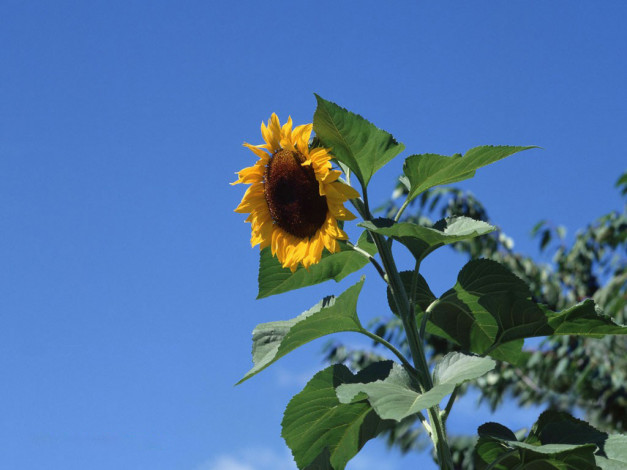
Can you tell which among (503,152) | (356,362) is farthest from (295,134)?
(356,362)

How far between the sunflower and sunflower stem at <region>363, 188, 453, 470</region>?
82 millimetres

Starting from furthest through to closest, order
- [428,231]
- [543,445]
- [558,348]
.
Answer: [558,348] < [543,445] < [428,231]

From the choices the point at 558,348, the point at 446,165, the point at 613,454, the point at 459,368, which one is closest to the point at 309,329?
the point at 459,368

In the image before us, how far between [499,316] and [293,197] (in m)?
0.50

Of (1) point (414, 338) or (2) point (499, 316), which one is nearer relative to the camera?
(1) point (414, 338)

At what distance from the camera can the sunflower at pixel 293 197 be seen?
4.64 feet

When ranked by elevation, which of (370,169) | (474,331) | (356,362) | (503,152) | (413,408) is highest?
(356,362)

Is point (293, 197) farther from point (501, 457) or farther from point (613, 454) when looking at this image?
point (613, 454)

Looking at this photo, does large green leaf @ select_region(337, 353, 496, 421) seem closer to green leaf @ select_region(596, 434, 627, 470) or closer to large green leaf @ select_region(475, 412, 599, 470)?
large green leaf @ select_region(475, 412, 599, 470)

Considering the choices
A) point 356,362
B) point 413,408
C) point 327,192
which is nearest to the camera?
point 413,408

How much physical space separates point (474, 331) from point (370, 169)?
464 mm

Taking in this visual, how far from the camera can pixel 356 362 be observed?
786 centimetres

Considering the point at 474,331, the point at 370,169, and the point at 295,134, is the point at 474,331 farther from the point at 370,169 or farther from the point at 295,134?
the point at 295,134

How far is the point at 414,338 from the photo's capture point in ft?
4.64
